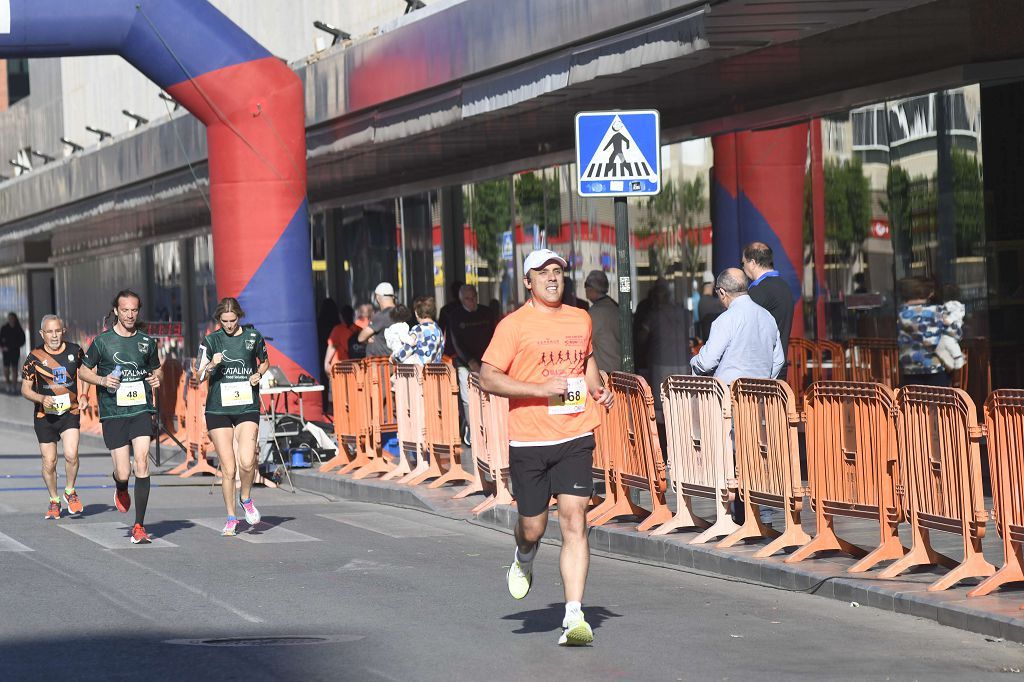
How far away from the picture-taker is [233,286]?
68.3 feet

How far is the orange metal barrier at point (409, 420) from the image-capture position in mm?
16562

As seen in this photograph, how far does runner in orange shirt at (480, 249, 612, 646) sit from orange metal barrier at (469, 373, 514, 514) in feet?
17.8

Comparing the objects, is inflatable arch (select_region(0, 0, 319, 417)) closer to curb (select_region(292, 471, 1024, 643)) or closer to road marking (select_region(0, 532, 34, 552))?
curb (select_region(292, 471, 1024, 643))

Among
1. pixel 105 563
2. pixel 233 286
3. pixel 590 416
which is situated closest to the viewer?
pixel 590 416

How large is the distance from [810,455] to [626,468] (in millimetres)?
2407

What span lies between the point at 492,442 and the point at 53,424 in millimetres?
3745

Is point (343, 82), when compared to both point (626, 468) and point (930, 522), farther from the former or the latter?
point (930, 522)

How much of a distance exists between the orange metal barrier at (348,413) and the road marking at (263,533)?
3529 millimetres

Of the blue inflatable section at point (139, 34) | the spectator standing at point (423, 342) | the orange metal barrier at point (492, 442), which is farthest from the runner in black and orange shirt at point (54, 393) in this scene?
the blue inflatable section at point (139, 34)

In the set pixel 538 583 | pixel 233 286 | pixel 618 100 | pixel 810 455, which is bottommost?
pixel 538 583

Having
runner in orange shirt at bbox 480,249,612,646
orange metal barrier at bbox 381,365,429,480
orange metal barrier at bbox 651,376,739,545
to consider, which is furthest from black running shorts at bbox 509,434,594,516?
orange metal barrier at bbox 381,365,429,480

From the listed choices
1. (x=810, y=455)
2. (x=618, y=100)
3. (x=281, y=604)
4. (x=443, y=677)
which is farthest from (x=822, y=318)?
(x=443, y=677)

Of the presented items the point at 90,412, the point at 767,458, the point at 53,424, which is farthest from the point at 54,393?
the point at 90,412

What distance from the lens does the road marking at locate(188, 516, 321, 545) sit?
12953mm
